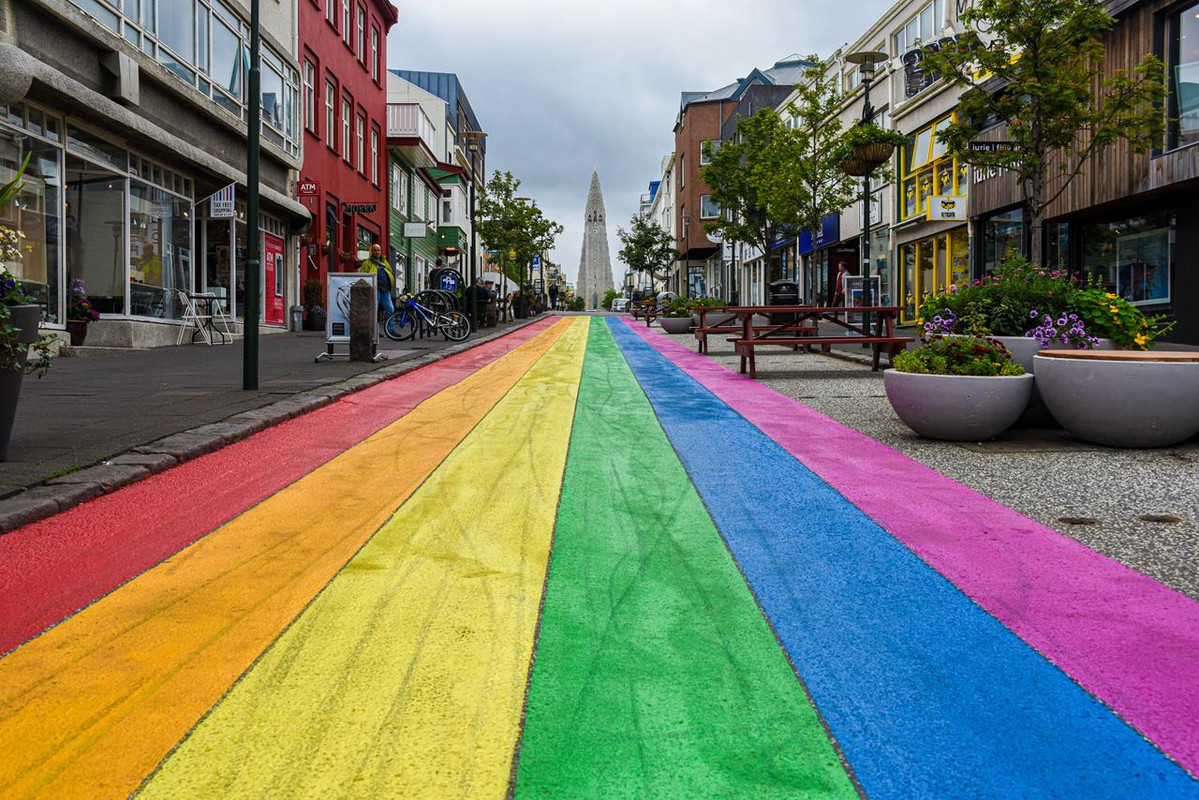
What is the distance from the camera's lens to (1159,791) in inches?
79.7

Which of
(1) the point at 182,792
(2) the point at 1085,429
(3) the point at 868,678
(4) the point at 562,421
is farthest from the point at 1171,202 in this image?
(1) the point at 182,792

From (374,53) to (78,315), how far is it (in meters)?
25.2

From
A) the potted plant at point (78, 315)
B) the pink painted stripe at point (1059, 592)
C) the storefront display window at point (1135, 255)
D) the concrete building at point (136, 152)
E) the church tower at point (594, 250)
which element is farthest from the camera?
the church tower at point (594, 250)

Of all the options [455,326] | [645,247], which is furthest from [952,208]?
[645,247]

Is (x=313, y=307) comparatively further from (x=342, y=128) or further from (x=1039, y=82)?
(x=1039, y=82)

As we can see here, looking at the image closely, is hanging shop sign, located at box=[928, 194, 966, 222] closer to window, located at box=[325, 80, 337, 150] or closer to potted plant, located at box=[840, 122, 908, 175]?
potted plant, located at box=[840, 122, 908, 175]

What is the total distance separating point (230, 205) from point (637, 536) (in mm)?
18763

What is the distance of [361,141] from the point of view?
114ft

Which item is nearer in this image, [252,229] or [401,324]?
[252,229]

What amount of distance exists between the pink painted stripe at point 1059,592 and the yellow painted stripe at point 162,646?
7.84 feet

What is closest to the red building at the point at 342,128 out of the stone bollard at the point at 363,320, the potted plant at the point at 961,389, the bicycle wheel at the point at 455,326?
the bicycle wheel at the point at 455,326

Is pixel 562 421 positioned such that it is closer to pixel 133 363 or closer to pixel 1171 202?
pixel 133 363

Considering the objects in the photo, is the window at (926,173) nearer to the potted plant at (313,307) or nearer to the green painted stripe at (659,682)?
the potted plant at (313,307)

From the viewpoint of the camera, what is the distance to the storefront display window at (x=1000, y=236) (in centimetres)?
2447
